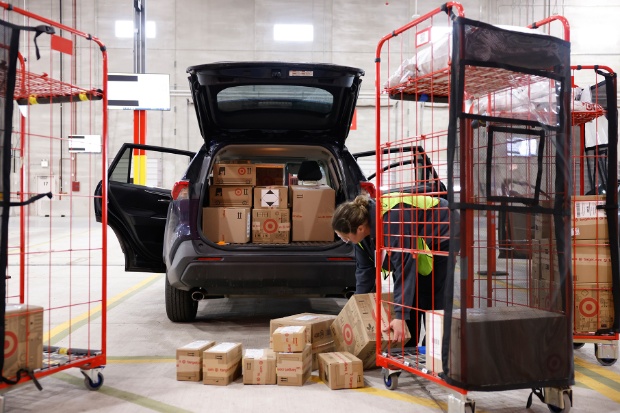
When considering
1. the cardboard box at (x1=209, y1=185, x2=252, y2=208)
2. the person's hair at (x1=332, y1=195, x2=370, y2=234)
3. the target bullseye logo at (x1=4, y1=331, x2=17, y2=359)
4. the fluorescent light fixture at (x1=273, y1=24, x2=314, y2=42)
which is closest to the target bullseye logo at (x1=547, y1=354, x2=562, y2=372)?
the person's hair at (x1=332, y1=195, x2=370, y2=234)

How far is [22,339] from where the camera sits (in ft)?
9.31

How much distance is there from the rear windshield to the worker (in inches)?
48.8

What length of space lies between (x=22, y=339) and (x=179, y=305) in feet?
7.24

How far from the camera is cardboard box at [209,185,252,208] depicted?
4.95 meters

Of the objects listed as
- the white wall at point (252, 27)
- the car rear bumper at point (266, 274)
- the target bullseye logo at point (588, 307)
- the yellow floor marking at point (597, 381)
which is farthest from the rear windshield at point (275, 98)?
the white wall at point (252, 27)

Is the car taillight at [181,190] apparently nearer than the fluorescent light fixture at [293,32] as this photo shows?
Yes

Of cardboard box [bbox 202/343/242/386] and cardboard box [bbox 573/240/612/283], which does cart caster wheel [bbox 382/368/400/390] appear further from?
cardboard box [bbox 573/240/612/283]

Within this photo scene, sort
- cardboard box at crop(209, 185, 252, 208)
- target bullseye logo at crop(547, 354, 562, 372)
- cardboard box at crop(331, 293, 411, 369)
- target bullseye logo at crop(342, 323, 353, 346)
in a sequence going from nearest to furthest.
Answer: target bullseye logo at crop(547, 354, 562, 372) → cardboard box at crop(331, 293, 411, 369) → target bullseye logo at crop(342, 323, 353, 346) → cardboard box at crop(209, 185, 252, 208)

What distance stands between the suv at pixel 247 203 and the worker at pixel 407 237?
0.77m

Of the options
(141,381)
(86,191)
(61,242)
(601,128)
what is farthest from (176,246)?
(86,191)

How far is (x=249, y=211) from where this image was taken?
495 cm

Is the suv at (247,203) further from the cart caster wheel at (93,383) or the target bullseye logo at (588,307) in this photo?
the target bullseye logo at (588,307)

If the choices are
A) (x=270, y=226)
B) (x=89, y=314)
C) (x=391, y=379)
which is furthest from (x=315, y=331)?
(x=89, y=314)

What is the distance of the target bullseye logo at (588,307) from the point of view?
12.5ft
